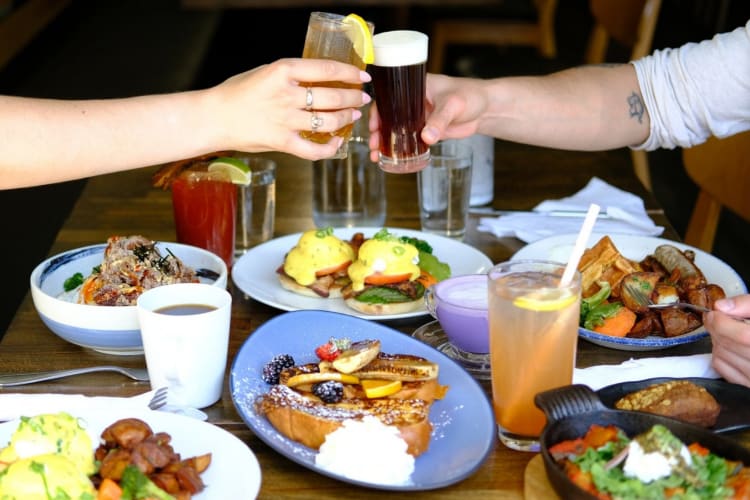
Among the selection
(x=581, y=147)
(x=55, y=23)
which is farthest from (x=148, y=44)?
(x=581, y=147)

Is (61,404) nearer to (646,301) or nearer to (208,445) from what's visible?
(208,445)

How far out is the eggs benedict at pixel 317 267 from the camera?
5.94 feet

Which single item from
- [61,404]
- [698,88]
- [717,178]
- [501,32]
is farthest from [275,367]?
[501,32]

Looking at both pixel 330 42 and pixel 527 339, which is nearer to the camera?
pixel 527 339

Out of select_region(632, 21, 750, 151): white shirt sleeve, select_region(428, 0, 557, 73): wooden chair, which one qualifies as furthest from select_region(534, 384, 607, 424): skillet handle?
select_region(428, 0, 557, 73): wooden chair

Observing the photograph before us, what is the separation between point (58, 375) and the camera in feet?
4.87

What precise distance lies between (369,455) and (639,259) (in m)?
0.97

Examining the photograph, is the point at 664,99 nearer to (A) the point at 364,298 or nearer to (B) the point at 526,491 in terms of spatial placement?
(A) the point at 364,298

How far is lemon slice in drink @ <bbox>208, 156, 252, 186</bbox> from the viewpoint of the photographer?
193cm

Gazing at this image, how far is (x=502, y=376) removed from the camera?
1.30 meters

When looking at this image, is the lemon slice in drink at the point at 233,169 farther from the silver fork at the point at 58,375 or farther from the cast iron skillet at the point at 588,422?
the cast iron skillet at the point at 588,422

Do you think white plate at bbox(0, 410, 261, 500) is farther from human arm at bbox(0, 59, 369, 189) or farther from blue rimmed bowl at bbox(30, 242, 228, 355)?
human arm at bbox(0, 59, 369, 189)

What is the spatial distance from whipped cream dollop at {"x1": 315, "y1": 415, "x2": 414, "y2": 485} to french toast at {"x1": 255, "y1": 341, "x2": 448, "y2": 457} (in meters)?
0.03

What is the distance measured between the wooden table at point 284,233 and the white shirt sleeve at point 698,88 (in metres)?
0.23
